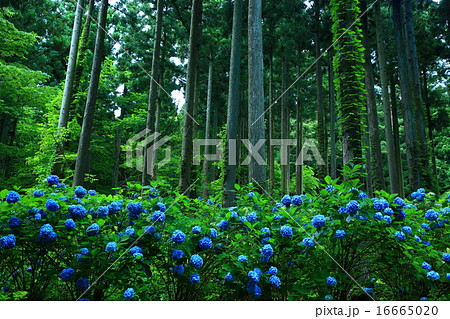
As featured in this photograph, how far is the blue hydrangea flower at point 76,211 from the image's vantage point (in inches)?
87.2

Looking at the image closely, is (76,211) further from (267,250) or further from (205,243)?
(267,250)

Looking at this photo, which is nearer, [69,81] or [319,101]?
[69,81]

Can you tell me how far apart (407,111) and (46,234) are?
11634 millimetres

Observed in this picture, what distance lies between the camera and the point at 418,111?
10.1 m

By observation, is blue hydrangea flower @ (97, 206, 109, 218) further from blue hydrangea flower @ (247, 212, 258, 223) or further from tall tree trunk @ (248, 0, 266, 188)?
tall tree trunk @ (248, 0, 266, 188)

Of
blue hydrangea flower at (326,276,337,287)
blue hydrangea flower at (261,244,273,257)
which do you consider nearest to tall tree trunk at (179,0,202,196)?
blue hydrangea flower at (261,244,273,257)

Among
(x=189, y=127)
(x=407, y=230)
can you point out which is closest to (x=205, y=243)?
(x=407, y=230)

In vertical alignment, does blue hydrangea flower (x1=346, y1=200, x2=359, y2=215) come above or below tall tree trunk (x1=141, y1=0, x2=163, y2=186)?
below

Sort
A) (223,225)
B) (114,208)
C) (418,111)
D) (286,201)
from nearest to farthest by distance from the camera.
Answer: (114,208)
(223,225)
(286,201)
(418,111)

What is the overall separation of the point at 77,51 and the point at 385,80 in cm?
1124

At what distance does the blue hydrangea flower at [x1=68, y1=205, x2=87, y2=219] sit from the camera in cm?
221

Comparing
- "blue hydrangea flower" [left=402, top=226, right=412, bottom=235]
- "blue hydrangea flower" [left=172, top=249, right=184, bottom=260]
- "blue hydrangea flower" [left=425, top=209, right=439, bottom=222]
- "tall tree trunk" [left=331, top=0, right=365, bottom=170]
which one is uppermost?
"tall tree trunk" [left=331, top=0, right=365, bottom=170]

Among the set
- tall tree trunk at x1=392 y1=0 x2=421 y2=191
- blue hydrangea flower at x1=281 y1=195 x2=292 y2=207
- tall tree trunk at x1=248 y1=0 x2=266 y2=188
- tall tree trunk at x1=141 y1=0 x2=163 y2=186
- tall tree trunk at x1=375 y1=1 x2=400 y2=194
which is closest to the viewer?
blue hydrangea flower at x1=281 y1=195 x2=292 y2=207

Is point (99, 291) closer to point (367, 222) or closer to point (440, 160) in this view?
point (367, 222)
